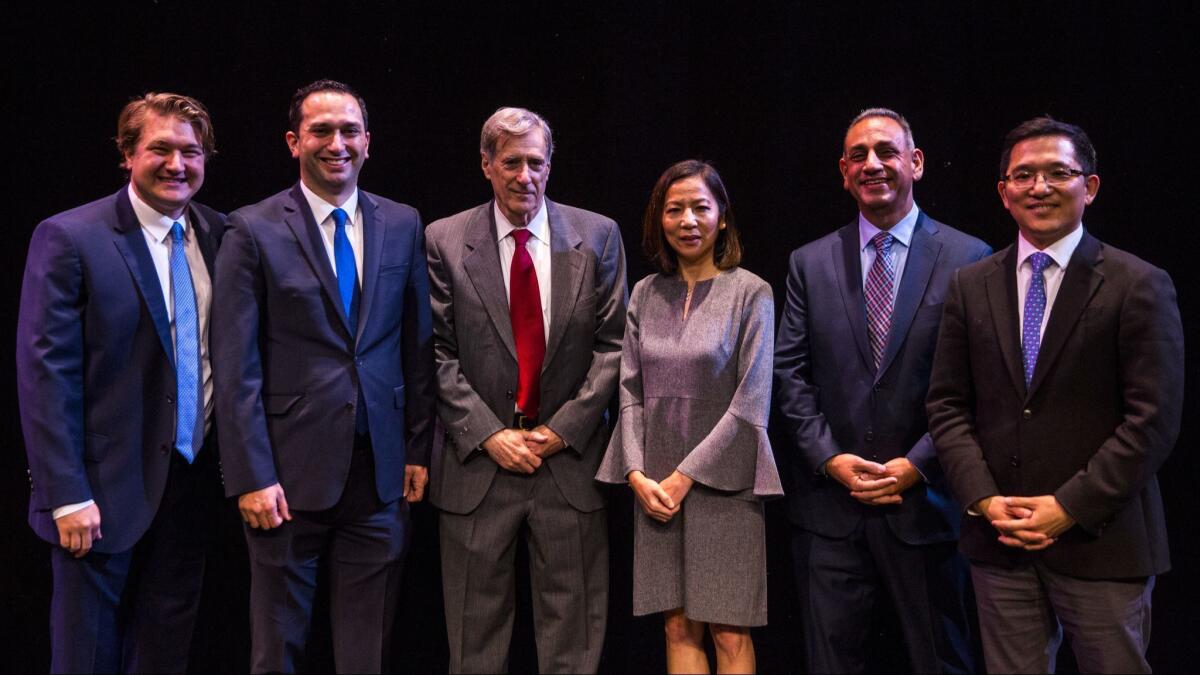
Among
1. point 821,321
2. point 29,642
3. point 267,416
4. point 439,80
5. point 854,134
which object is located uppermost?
point 439,80

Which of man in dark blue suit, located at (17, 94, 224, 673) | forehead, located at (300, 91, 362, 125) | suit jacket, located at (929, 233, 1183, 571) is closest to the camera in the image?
suit jacket, located at (929, 233, 1183, 571)

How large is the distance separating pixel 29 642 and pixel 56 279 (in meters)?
1.76

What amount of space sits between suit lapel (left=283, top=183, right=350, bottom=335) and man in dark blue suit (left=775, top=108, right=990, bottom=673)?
1.33 m

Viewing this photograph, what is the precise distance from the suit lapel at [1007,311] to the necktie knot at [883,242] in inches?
16.1

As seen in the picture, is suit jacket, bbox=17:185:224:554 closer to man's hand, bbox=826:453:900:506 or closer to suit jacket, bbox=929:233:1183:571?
man's hand, bbox=826:453:900:506

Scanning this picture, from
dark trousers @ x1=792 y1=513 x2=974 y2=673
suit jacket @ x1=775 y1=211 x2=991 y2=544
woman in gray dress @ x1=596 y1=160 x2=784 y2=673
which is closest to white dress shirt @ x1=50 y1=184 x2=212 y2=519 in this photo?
woman in gray dress @ x1=596 y1=160 x2=784 y2=673

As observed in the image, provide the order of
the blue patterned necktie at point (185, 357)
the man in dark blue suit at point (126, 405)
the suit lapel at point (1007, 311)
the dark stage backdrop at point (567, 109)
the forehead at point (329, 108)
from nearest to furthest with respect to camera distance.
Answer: the suit lapel at point (1007, 311), the man in dark blue suit at point (126, 405), the blue patterned necktie at point (185, 357), the forehead at point (329, 108), the dark stage backdrop at point (567, 109)

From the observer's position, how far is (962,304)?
9.14ft

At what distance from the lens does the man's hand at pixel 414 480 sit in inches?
122

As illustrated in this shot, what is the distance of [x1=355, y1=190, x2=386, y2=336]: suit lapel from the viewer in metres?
2.93

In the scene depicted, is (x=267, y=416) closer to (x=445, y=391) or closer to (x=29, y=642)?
(x=445, y=391)

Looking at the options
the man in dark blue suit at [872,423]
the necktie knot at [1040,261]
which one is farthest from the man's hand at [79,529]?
the necktie knot at [1040,261]

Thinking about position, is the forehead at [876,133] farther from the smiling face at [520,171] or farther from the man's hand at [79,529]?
the man's hand at [79,529]

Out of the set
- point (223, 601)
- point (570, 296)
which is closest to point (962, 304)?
point (570, 296)
